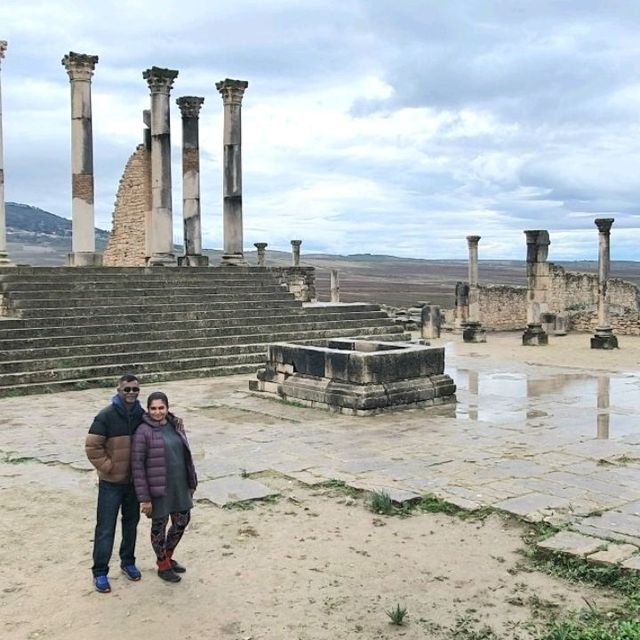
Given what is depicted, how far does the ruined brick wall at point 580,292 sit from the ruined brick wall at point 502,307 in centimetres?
112

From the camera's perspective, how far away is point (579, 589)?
4.87 metres

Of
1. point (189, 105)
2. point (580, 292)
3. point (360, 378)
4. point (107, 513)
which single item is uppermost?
point (189, 105)

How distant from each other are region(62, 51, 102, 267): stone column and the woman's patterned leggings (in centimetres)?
1611

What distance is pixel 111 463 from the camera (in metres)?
4.85

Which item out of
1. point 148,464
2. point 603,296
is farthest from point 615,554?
point 603,296

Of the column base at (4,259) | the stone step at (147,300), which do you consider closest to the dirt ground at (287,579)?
the stone step at (147,300)

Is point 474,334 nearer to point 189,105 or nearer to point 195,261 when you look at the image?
point 195,261

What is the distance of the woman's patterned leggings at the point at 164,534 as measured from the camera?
16.2ft

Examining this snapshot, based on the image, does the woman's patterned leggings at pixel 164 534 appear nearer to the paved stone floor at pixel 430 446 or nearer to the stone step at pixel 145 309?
the paved stone floor at pixel 430 446

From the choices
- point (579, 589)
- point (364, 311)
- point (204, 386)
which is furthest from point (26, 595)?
point (364, 311)

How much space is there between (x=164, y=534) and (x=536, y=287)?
58.7ft

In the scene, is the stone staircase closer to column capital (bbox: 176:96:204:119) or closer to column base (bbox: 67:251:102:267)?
column base (bbox: 67:251:102:267)

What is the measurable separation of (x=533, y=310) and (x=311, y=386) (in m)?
11.6

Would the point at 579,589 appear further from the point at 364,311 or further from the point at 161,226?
the point at 161,226
